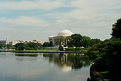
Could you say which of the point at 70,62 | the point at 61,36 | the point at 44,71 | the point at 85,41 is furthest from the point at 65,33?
the point at 44,71

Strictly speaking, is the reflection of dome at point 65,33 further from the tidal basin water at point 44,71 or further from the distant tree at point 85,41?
the tidal basin water at point 44,71

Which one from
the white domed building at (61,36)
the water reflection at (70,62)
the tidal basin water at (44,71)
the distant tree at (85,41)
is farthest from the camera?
the white domed building at (61,36)

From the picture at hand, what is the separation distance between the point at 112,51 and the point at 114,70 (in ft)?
7.04

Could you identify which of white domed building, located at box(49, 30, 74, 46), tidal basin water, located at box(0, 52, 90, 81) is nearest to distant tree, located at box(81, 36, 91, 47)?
white domed building, located at box(49, 30, 74, 46)

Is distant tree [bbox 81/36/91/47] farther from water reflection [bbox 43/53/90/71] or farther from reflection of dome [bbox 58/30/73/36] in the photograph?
water reflection [bbox 43/53/90/71]

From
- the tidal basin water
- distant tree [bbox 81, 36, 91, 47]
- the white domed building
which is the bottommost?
the tidal basin water

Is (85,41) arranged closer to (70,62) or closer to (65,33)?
(65,33)

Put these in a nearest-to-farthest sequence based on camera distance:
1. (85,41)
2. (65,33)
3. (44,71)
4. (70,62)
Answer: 1. (44,71)
2. (70,62)
3. (85,41)
4. (65,33)

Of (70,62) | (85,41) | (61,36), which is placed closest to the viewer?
(70,62)

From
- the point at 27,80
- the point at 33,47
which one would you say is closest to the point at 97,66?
the point at 27,80

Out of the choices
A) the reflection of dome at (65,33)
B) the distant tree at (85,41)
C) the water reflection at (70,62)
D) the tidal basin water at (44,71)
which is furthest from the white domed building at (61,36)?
the tidal basin water at (44,71)

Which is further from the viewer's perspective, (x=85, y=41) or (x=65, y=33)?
(x=65, y=33)

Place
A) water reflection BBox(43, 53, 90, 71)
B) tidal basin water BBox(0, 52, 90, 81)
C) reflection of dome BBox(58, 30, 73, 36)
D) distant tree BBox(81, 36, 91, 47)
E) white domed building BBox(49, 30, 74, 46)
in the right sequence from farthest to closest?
reflection of dome BBox(58, 30, 73, 36), white domed building BBox(49, 30, 74, 46), distant tree BBox(81, 36, 91, 47), water reflection BBox(43, 53, 90, 71), tidal basin water BBox(0, 52, 90, 81)

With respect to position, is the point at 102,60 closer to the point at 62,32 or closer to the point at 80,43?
the point at 80,43
